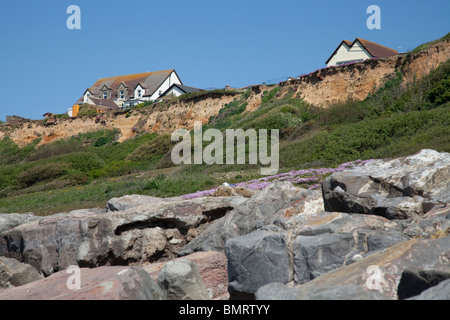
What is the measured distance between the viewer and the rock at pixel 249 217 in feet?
34.8

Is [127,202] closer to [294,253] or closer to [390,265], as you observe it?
[294,253]

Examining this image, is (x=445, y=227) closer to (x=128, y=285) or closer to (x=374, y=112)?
(x=128, y=285)

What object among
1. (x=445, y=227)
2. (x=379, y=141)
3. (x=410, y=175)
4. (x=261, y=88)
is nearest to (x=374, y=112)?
(x=379, y=141)

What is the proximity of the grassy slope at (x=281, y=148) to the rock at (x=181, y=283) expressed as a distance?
15.3 meters

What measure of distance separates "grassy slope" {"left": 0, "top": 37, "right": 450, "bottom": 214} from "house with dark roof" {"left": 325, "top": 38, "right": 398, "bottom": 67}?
7.97m

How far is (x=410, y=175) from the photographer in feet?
32.2

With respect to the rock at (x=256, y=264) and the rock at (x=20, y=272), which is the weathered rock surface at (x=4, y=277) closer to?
the rock at (x=20, y=272)

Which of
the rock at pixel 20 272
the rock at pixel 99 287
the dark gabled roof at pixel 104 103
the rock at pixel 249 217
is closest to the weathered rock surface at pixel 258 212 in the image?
the rock at pixel 249 217

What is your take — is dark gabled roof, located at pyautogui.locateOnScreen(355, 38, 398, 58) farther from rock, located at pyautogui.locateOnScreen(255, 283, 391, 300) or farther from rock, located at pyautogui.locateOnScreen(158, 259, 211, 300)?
rock, located at pyautogui.locateOnScreen(255, 283, 391, 300)

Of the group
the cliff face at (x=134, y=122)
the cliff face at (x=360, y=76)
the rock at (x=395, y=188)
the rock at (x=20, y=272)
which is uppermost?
the cliff face at (x=360, y=76)

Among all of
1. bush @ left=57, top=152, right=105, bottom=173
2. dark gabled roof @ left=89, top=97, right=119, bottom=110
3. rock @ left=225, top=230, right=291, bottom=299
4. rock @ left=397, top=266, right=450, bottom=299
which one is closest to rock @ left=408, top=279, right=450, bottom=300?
rock @ left=397, top=266, right=450, bottom=299

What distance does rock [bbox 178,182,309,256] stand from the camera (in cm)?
1061

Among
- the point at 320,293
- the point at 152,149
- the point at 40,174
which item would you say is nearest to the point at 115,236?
the point at 320,293
